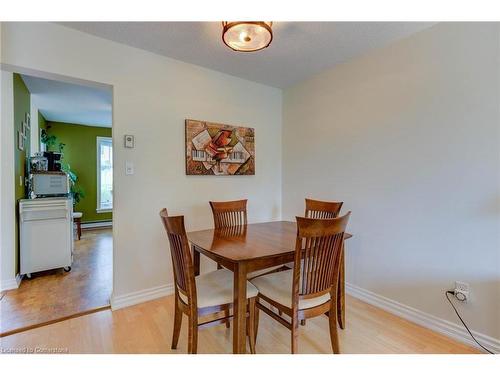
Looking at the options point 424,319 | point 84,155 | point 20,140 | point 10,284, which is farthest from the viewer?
point 84,155

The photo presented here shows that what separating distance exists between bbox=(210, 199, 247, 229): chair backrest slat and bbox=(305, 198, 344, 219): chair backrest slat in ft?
2.11

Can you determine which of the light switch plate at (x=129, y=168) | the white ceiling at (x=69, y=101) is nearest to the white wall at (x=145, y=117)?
the light switch plate at (x=129, y=168)

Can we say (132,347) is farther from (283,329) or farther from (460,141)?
(460,141)

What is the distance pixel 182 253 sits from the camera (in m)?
1.39

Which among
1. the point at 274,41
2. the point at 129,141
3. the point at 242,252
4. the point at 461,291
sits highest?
the point at 274,41

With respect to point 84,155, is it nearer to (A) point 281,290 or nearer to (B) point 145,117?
(B) point 145,117

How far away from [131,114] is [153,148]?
353 mm

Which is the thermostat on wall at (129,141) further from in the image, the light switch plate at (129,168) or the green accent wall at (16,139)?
the green accent wall at (16,139)

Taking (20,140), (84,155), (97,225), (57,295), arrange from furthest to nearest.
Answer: (97,225) → (84,155) → (20,140) → (57,295)

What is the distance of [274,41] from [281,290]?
201cm

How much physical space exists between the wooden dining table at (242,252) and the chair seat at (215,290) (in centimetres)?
14

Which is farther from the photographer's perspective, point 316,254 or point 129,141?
point 129,141

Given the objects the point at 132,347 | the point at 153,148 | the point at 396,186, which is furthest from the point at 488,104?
the point at 132,347

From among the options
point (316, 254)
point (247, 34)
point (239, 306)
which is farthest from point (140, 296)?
point (247, 34)
